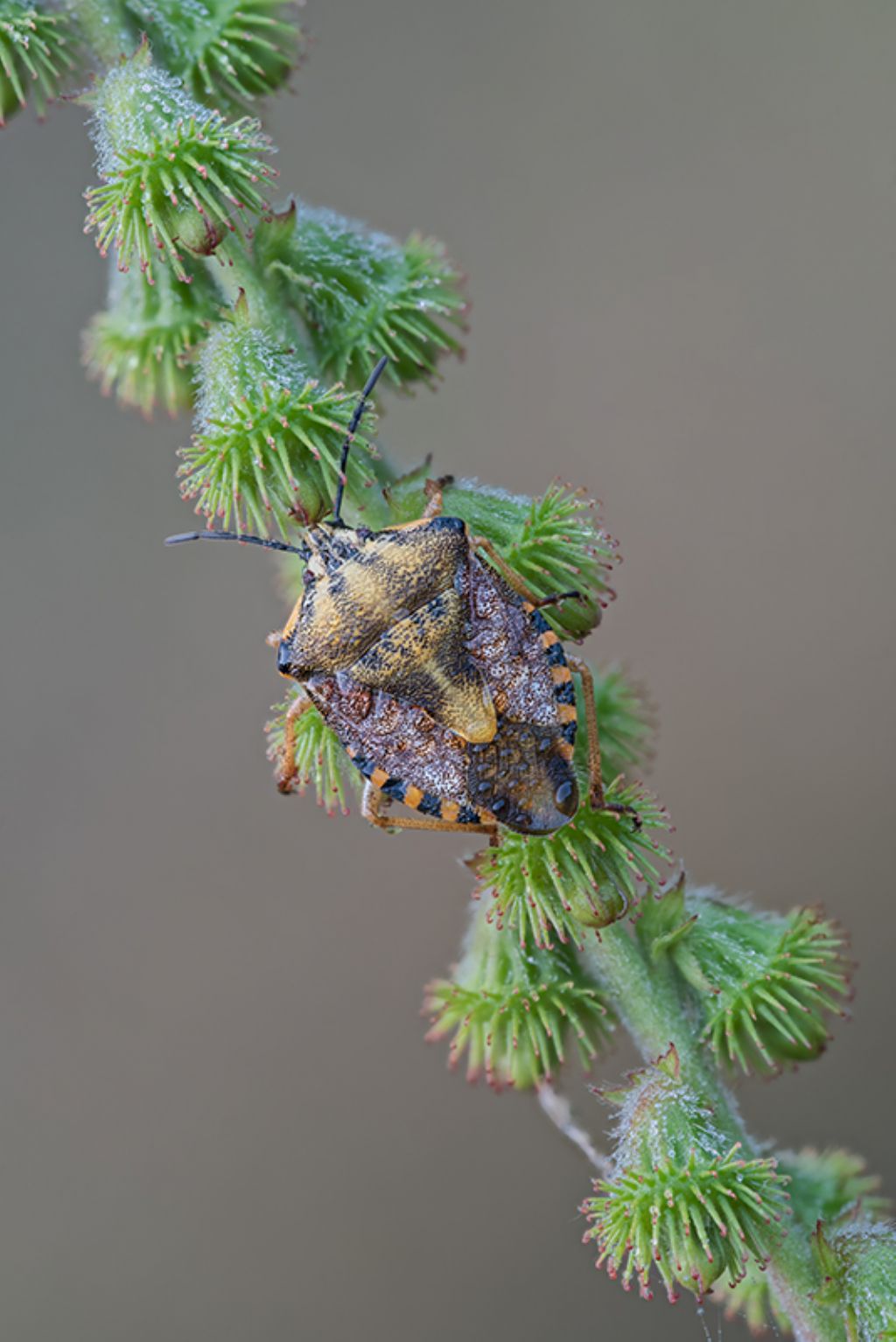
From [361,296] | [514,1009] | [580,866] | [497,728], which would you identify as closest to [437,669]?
[497,728]

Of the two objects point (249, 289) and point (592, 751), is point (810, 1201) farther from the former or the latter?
point (249, 289)

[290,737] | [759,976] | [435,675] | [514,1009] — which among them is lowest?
[514,1009]

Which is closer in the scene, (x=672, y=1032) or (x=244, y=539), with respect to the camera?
(x=672, y=1032)

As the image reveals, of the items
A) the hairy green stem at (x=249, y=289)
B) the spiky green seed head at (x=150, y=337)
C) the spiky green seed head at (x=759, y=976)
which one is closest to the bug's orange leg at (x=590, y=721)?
the spiky green seed head at (x=759, y=976)

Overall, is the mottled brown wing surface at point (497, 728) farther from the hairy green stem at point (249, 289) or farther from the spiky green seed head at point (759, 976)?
the hairy green stem at point (249, 289)

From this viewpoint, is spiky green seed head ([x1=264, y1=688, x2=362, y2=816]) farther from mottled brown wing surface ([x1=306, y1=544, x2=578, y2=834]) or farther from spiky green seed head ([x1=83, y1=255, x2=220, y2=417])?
spiky green seed head ([x1=83, y1=255, x2=220, y2=417])

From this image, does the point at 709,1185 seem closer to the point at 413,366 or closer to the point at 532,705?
the point at 532,705
